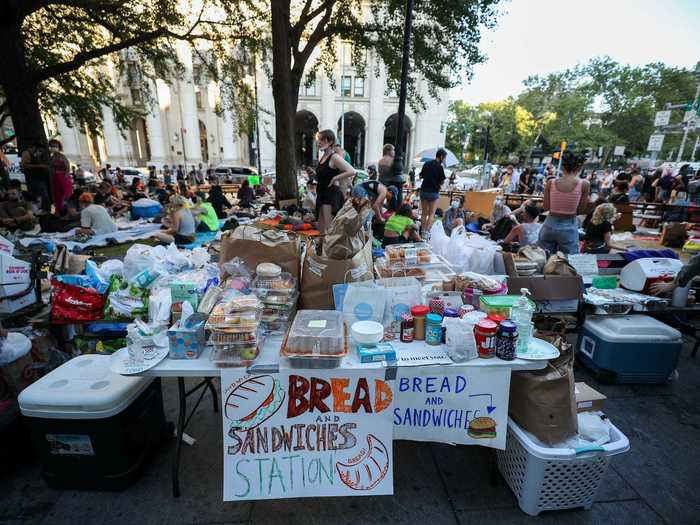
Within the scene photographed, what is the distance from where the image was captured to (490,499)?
2.17m

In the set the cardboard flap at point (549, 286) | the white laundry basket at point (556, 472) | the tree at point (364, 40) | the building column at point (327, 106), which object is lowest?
the white laundry basket at point (556, 472)

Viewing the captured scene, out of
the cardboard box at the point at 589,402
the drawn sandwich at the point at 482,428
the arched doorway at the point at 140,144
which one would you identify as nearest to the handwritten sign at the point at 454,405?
the drawn sandwich at the point at 482,428

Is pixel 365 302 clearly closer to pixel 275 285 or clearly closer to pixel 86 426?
pixel 275 285

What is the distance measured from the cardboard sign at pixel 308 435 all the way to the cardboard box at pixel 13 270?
2596 mm

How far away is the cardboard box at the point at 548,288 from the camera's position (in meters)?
2.94

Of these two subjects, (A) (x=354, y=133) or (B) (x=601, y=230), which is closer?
(B) (x=601, y=230)

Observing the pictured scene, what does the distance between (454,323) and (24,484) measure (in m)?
2.91

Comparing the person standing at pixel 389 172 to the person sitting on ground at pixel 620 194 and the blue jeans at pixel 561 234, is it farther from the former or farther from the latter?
the person sitting on ground at pixel 620 194

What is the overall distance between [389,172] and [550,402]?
20.8ft

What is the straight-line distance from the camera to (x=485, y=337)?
78.4 inches

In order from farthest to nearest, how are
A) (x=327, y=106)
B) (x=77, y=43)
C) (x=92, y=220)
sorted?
(x=327, y=106), (x=77, y=43), (x=92, y=220)

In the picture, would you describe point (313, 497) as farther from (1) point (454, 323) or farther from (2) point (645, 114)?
(2) point (645, 114)

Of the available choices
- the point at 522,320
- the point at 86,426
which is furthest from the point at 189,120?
the point at 522,320

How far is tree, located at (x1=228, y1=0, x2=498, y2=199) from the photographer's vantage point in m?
8.58
